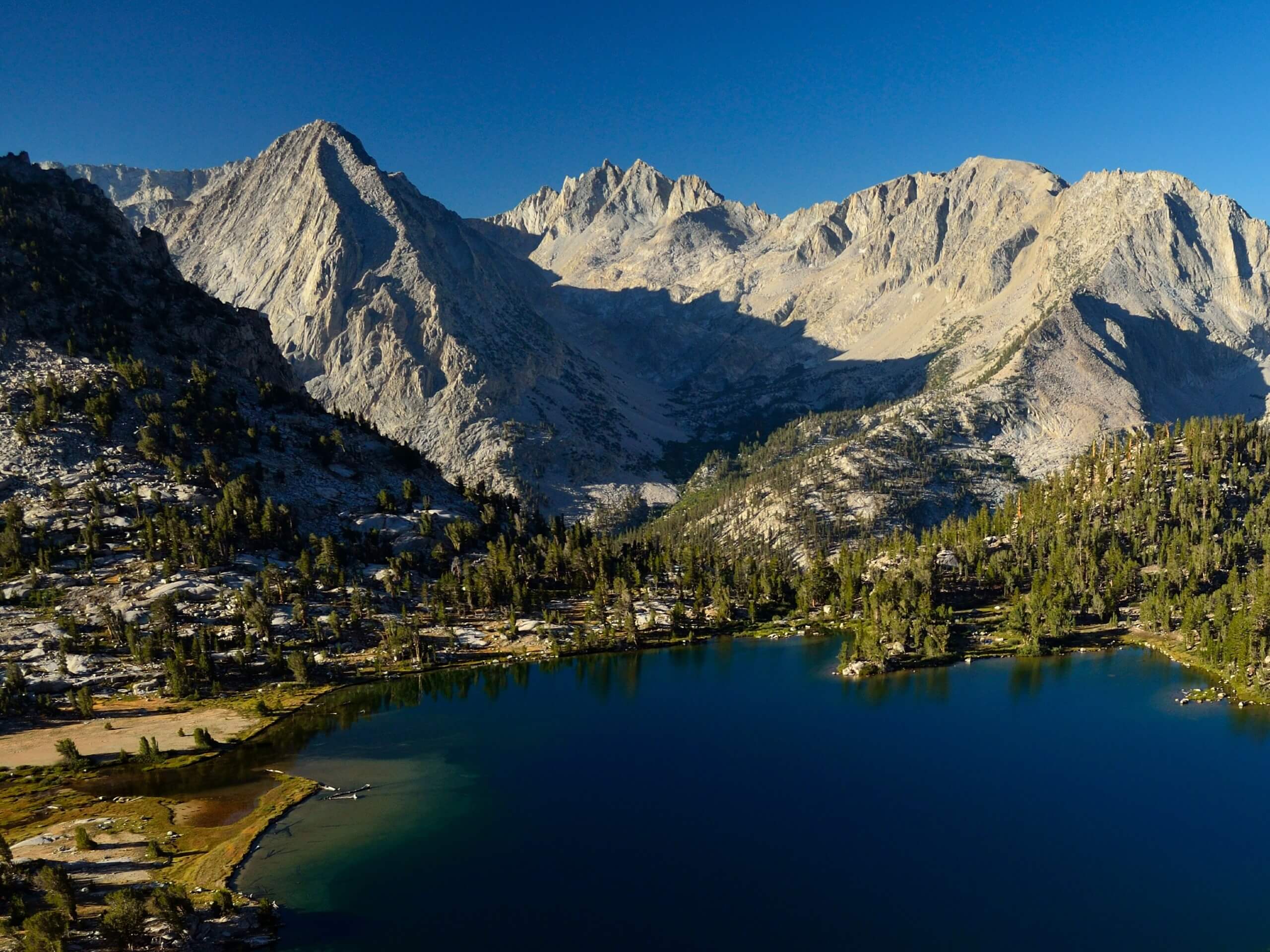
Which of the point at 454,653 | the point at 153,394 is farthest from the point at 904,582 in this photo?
the point at 153,394

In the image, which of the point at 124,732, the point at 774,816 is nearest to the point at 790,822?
the point at 774,816

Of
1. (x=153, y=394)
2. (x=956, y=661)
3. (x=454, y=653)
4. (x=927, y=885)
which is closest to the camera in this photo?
(x=927, y=885)

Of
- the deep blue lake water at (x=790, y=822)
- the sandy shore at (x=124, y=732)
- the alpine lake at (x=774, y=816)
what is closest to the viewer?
the deep blue lake water at (x=790, y=822)

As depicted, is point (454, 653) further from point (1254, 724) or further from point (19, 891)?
point (1254, 724)

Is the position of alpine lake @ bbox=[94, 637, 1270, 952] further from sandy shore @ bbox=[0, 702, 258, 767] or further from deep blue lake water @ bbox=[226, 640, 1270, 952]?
sandy shore @ bbox=[0, 702, 258, 767]

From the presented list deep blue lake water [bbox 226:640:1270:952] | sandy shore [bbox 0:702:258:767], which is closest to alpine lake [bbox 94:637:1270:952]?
deep blue lake water [bbox 226:640:1270:952]

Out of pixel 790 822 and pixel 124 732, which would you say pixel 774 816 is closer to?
pixel 790 822

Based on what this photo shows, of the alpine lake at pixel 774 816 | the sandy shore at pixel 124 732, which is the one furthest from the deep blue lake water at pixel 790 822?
the sandy shore at pixel 124 732

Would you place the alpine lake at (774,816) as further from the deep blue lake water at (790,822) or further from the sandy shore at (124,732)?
the sandy shore at (124,732)
